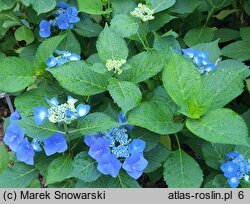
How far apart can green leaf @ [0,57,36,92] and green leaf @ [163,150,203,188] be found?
0.64m

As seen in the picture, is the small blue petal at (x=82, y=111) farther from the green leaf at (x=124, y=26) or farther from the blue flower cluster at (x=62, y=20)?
the blue flower cluster at (x=62, y=20)

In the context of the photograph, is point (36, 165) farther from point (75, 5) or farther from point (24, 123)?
point (75, 5)

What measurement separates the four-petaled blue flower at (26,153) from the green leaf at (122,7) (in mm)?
751

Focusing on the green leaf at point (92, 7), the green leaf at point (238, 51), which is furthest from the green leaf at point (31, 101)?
the green leaf at point (238, 51)

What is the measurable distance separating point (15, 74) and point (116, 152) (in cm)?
53

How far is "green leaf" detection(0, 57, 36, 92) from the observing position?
5.87 feet

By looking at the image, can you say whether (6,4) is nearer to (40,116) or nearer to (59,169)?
(40,116)

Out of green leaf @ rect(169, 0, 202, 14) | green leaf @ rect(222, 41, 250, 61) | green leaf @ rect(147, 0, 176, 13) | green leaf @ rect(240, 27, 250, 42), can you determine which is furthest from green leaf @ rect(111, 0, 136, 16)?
green leaf @ rect(240, 27, 250, 42)

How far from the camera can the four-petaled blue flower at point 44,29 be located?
2227 millimetres

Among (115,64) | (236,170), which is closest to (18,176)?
(115,64)

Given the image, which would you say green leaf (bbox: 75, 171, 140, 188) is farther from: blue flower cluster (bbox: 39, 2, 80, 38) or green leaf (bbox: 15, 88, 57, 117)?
blue flower cluster (bbox: 39, 2, 80, 38)
